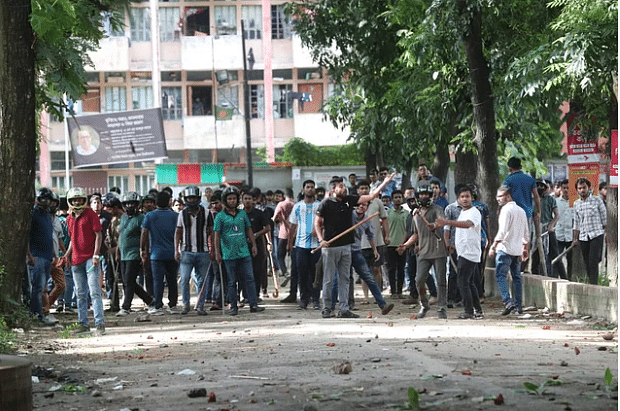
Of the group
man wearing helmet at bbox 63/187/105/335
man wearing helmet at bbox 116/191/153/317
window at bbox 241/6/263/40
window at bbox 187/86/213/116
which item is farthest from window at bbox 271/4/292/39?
man wearing helmet at bbox 63/187/105/335

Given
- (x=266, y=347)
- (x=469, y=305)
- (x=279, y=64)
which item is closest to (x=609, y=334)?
(x=469, y=305)

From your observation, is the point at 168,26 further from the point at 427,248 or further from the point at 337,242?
the point at 427,248

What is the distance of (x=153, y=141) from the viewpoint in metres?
34.6

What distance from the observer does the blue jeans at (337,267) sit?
1730 centimetres

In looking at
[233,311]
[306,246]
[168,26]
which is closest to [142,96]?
[168,26]

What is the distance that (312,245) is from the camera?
1920 cm

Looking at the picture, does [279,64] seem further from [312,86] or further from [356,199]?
[356,199]

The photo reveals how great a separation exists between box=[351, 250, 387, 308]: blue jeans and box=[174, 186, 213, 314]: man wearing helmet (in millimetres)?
2434

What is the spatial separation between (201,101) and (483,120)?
39461 millimetres

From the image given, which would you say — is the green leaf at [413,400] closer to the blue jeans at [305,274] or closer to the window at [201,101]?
the blue jeans at [305,274]

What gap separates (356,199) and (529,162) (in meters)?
20.1

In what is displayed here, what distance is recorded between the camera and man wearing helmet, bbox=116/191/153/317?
1956 centimetres

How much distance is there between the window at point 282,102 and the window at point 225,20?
3.31 metres

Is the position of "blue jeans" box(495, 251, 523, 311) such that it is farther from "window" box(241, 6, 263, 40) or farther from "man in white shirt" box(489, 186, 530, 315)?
"window" box(241, 6, 263, 40)
